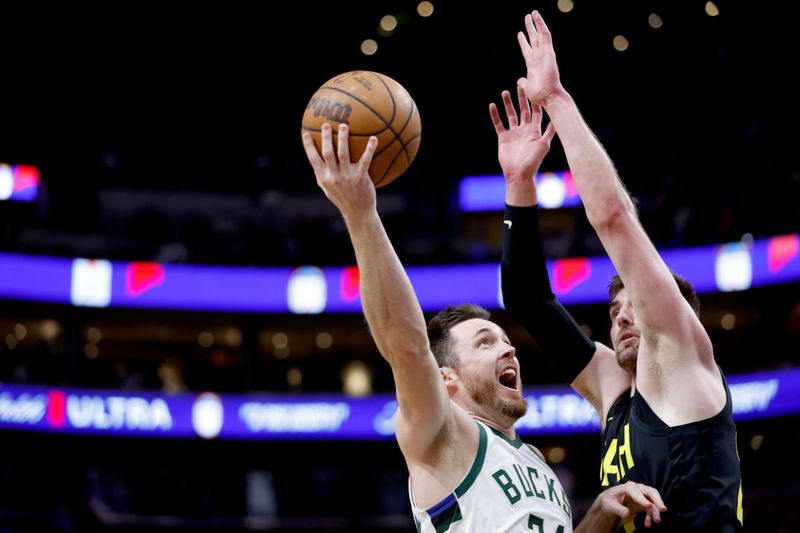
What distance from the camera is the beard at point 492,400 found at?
3867 mm

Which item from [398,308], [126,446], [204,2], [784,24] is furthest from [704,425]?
[204,2]

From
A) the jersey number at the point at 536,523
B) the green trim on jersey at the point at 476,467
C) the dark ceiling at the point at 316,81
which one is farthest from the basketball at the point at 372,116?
the dark ceiling at the point at 316,81

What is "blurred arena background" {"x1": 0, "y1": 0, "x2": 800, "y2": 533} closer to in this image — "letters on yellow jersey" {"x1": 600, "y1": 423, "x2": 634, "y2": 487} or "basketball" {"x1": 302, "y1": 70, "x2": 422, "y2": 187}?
"letters on yellow jersey" {"x1": 600, "y1": 423, "x2": 634, "y2": 487}

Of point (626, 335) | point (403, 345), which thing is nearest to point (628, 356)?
point (626, 335)

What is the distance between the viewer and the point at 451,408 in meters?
3.49

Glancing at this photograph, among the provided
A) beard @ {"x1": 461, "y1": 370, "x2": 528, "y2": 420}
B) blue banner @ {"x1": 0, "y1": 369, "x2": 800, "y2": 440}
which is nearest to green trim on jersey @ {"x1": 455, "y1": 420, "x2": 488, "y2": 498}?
beard @ {"x1": 461, "y1": 370, "x2": 528, "y2": 420}

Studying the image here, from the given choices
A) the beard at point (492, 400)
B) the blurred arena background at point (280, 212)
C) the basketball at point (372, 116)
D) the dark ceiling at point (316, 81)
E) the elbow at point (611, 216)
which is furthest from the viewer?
the dark ceiling at point (316, 81)

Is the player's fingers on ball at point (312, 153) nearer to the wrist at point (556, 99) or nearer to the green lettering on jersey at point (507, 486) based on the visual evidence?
the wrist at point (556, 99)

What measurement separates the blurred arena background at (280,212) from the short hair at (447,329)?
9.47 metres

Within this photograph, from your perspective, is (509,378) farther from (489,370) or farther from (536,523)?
(536,523)

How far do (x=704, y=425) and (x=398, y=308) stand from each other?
47.0 inches

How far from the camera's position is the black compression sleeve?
13.9 feet

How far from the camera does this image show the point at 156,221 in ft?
57.1

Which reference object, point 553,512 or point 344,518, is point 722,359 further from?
point 553,512
